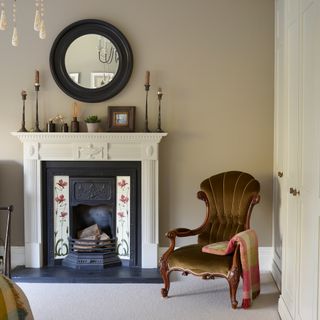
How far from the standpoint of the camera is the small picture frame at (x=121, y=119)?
427 centimetres

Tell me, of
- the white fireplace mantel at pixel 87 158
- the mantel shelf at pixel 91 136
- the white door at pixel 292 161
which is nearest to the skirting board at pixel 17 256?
the white fireplace mantel at pixel 87 158

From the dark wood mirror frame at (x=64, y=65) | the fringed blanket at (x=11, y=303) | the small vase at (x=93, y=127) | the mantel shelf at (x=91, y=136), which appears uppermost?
the dark wood mirror frame at (x=64, y=65)

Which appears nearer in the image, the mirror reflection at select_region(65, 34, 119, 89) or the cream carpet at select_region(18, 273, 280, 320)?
the cream carpet at select_region(18, 273, 280, 320)

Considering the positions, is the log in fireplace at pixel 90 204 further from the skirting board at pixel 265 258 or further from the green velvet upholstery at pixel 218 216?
the green velvet upholstery at pixel 218 216

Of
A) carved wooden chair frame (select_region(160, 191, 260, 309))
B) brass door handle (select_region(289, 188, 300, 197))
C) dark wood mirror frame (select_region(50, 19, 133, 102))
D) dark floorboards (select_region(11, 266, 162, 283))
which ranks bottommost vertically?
dark floorboards (select_region(11, 266, 162, 283))

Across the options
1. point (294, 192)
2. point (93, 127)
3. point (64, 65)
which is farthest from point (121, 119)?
point (294, 192)

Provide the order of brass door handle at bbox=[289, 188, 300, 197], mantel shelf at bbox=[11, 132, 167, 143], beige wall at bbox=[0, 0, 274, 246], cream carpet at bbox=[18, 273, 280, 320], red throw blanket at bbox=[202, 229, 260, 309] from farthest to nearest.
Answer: beige wall at bbox=[0, 0, 274, 246] → mantel shelf at bbox=[11, 132, 167, 143] → red throw blanket at bbox=[202, 229, 260, 309] → cream carpet at bbox=[18, 273, 280, 320] → brass door handle at bbox=[289, 188, 300, 197]

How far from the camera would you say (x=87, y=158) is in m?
4.23

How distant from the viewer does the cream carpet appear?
3.28m

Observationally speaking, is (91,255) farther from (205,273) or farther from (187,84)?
(187,84)

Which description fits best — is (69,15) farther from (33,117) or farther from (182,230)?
(182,230)

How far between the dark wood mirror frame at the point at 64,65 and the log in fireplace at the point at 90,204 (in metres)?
0.68

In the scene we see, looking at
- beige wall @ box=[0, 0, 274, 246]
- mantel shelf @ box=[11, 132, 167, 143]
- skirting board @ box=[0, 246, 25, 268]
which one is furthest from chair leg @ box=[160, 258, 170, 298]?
skirting board @ box=[0, 246, 25, 268]

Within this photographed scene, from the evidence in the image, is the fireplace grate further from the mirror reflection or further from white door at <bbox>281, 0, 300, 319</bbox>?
white door at <bbox>281, 0, 300, 319</bbox>
